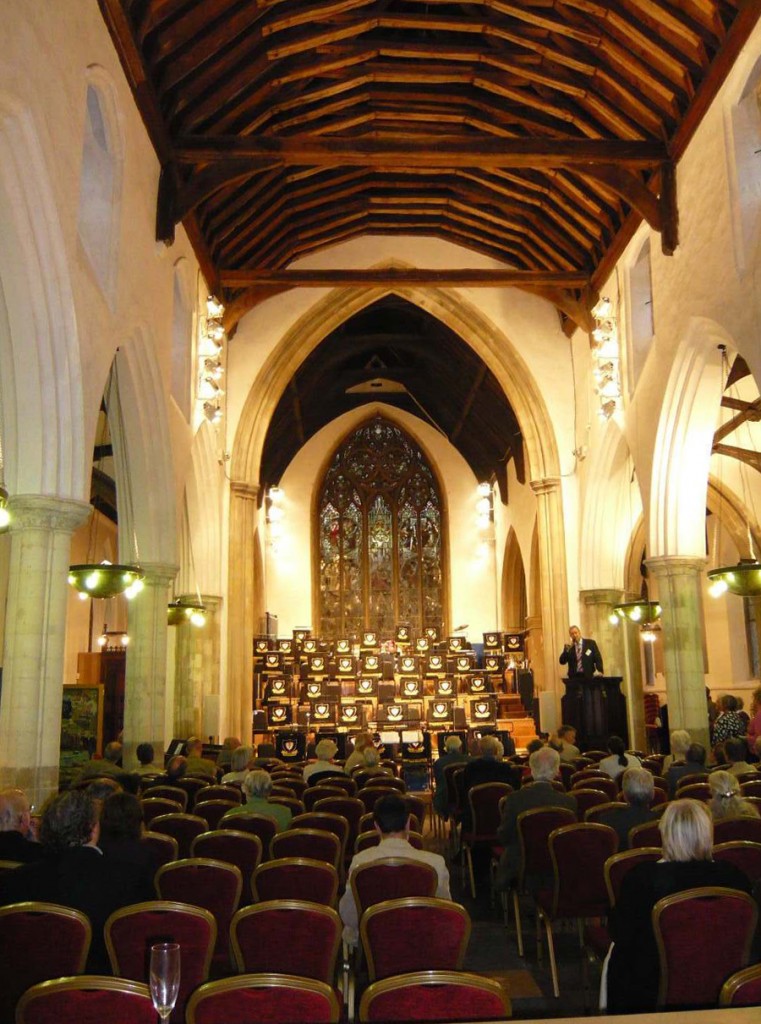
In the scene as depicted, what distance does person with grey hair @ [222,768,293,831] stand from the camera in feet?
19.5

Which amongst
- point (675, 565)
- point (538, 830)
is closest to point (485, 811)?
point (538, 830)

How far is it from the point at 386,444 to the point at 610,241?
14.6 metres

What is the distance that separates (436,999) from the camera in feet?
8.00

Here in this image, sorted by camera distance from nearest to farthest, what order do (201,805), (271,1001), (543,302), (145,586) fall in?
(271,1001) < (201,805) < (145,586) < (543,302)

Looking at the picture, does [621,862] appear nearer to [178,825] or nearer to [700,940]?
[700,940]

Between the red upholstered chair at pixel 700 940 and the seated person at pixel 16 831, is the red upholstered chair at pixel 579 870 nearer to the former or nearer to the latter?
the red upholstered chair at pixel 700 940

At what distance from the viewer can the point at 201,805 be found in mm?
6680

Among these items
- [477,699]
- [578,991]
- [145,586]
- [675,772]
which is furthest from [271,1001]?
[477,699]

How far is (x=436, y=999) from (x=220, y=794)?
5.07m

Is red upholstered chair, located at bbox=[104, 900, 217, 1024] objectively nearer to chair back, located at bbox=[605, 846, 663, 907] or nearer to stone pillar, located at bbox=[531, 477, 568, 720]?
chair back, located at bbox=[605, 846, 663, 907]

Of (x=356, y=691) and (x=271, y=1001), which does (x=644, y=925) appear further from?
(x=356, y=691)

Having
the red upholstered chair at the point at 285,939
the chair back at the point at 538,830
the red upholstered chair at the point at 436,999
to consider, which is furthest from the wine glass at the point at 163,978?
the chair back at the point at 538,830

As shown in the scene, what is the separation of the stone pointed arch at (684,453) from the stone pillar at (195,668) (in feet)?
23.9

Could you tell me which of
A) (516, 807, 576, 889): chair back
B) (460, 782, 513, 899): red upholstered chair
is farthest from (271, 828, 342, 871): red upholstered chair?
(460, 782, 513, 899): red upholstered chair
